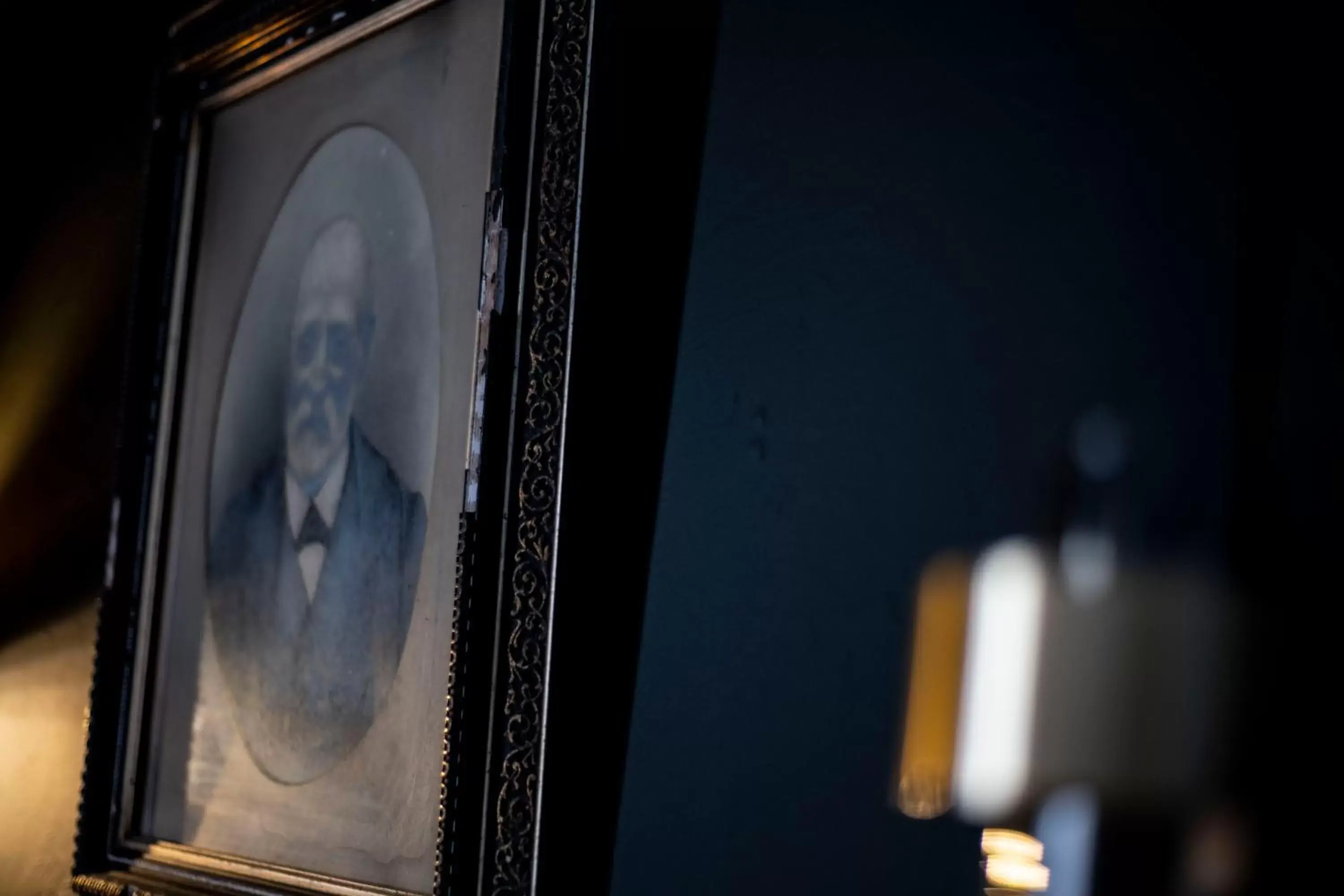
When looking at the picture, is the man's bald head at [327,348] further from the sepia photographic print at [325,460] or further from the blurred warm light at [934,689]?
the blurred warm light at [934,689]

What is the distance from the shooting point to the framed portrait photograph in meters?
1.28

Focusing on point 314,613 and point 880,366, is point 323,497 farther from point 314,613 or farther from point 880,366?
point 880,366

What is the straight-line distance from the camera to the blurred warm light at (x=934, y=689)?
986 millimetres

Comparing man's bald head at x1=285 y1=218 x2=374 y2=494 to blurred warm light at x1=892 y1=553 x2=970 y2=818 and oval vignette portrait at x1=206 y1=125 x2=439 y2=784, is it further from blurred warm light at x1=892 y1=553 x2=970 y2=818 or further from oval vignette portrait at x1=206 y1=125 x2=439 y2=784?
blurred warm light at x1=892 y1=553 x2=970 y2=818

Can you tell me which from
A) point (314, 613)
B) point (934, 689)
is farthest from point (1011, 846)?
point (314, 613)

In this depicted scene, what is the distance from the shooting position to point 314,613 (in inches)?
62.1

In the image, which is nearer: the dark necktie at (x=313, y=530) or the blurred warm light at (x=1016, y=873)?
the blurred warm light at (x=1016, y=873)

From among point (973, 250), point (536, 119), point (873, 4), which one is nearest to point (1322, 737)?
point (973, 250)

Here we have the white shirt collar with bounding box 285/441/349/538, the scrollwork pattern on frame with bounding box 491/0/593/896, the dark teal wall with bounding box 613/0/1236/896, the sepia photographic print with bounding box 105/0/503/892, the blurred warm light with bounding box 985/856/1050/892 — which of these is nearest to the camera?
the blurred warm light with bounding box 985/856/1050/892

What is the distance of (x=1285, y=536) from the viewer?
85 centimetres

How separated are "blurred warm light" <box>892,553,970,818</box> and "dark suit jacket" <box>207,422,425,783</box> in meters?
0.58

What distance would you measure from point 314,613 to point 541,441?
0.46 m

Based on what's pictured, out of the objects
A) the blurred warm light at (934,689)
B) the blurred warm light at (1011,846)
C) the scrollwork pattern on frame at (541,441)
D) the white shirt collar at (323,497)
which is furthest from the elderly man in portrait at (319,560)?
the blurred warm light at (1011,846)

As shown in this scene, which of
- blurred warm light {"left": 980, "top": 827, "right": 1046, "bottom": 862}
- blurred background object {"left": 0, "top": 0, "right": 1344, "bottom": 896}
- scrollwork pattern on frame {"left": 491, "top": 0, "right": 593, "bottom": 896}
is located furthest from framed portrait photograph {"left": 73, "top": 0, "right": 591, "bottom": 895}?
blurred warm light {"left": 980, "top": 827, "right": 1046, "bottom": 862}
